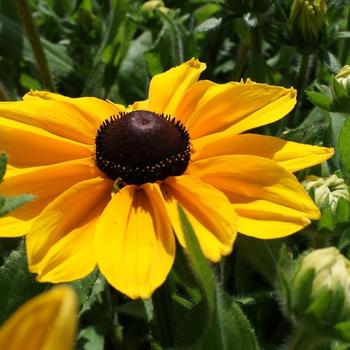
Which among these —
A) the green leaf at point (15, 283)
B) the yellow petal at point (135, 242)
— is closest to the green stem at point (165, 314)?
the yellow petal at point (135, 242)

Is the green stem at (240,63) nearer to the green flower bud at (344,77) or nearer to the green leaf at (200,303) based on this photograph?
the green flower bud at (344,77)

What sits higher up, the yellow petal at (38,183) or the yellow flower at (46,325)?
the yellow flower at (46,325)

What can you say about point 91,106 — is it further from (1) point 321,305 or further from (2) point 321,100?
(1) point 321,305

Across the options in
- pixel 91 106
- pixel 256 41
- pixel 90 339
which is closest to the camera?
pixel 91 106

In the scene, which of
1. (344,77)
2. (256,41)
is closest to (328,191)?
(344,77)

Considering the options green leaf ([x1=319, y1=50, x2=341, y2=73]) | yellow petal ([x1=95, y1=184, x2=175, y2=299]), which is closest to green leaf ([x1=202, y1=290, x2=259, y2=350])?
yellow petal ([x1=95, y1=184, x2=175, y2=299])

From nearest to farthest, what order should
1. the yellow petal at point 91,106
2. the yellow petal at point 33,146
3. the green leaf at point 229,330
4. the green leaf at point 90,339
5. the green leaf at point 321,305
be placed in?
the green leaf at point 321,305, the green leaf at point 229,330, the yellow petal at point 33,146, the yellow petal at point 91,106, the green leaf at point 90,339

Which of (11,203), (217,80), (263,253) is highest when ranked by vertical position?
(11,203)
